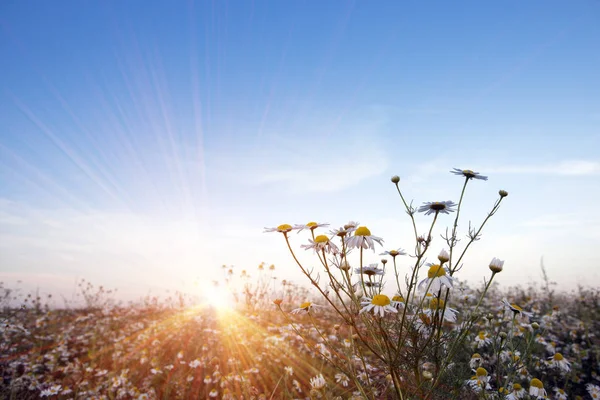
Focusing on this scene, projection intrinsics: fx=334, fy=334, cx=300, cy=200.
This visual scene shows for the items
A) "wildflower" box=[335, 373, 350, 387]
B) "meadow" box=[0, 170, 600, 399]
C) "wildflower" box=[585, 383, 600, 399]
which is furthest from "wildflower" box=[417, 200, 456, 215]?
"wildflower" box=[585, 383, 600, 399]

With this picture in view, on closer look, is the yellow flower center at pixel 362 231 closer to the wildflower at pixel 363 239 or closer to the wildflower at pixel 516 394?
the wildflower at pixel 363 239

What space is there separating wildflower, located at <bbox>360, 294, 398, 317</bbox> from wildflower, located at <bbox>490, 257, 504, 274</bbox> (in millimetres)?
739

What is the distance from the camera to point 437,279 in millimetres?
2150

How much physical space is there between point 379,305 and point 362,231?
0.54 metres

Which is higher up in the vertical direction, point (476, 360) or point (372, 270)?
point (372, 270)

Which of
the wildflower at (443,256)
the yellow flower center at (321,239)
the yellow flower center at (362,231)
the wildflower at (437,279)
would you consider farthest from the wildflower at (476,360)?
the yellow flower center at (321,239)

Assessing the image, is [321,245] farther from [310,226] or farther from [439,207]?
[439,207]

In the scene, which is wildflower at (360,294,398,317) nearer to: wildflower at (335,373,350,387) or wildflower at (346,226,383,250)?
wildflower at (346,226,383,250)

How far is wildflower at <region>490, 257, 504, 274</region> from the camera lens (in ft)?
7.45

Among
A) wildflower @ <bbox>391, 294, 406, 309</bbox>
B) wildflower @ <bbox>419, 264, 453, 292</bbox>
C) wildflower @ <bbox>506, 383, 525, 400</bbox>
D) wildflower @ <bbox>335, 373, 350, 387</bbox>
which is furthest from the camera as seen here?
wildflower @ <bbox>335, 373, 350, 387</bbox>

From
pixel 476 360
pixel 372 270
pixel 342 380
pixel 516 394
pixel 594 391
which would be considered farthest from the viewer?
pixel 594 391

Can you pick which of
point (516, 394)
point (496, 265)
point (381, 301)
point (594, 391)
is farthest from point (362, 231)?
point (594, 391)

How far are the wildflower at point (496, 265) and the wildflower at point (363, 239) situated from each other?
2.48ft

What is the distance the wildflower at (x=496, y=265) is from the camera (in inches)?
89.4
